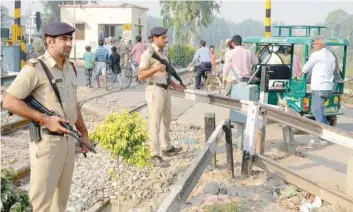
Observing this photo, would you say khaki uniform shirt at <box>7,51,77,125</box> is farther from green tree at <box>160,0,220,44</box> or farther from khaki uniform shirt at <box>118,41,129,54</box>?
green tree at <box>160,0,220,44</box>

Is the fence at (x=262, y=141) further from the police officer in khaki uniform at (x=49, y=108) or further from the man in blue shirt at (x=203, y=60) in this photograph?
the man in blue shirt at (x=203, y=60)

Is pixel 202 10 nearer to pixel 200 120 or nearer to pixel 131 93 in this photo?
pixel 131 93

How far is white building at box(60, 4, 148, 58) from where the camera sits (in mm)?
31984

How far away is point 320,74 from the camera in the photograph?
8.57 m

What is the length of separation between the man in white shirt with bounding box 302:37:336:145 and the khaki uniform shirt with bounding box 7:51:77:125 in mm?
5524

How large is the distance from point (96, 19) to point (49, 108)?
29.4 m

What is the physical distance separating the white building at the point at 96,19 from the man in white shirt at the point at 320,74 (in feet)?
77.6

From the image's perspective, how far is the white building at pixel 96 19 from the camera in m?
32.0

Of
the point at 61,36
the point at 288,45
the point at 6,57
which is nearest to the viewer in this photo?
the point at 61,36

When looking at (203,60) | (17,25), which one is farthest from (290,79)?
(17,25)

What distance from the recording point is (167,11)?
152 ft

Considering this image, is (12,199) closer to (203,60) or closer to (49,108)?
(49,108)

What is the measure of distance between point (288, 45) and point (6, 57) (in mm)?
7955

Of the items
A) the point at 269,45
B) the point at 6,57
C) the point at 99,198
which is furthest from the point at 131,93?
the point at 99,198
